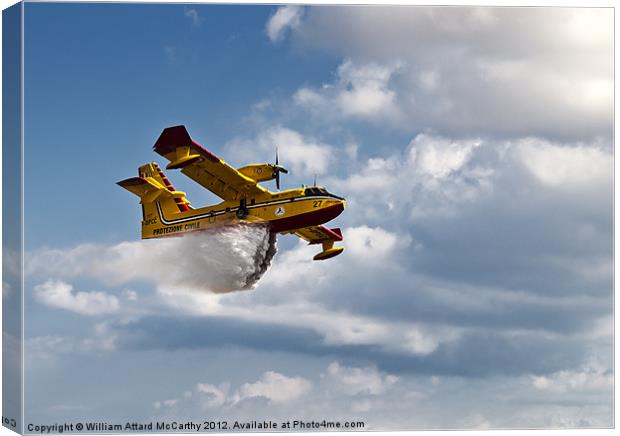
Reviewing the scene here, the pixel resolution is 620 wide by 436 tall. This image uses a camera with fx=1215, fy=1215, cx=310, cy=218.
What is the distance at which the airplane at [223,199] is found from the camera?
5450 cm

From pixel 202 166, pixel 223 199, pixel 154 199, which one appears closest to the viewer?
pixel 202 166

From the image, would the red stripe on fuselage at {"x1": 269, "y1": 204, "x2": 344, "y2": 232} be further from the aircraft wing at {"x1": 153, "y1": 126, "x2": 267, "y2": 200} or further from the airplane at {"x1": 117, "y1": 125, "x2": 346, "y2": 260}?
the aircraft wing at {"x1": 153, "y1": 126, "x2": 267, "y2": 200}

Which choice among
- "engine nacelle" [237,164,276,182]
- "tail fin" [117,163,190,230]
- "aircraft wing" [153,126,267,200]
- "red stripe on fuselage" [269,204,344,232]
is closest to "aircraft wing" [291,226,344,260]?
"red stripe on fuselage" [269,204,344,232]

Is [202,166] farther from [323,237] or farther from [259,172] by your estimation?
[323,237]

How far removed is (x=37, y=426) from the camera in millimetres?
47719

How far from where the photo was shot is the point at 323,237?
61500mm

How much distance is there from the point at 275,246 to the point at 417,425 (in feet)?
41.5

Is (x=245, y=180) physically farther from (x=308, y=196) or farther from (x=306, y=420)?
(x=306, y=420)

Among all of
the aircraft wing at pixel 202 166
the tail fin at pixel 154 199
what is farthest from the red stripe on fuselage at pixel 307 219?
the tail fin at pixel 154 199

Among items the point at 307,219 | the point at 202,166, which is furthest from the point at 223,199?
the point at 307,219

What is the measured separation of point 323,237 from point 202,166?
834cm

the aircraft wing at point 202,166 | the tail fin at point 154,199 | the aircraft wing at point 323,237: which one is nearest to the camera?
the aircraft wing at point 202,166

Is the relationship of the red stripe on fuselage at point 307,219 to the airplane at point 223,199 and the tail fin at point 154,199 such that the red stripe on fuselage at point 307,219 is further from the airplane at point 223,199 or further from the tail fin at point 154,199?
the tail fin at point 154,199

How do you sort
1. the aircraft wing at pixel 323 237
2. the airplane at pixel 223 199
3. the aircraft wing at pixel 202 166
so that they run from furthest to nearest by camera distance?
the aircraft wing at pixel 323 237 → the airplane at pixel 223 199 → the aircraft wing at pixel 202 166
